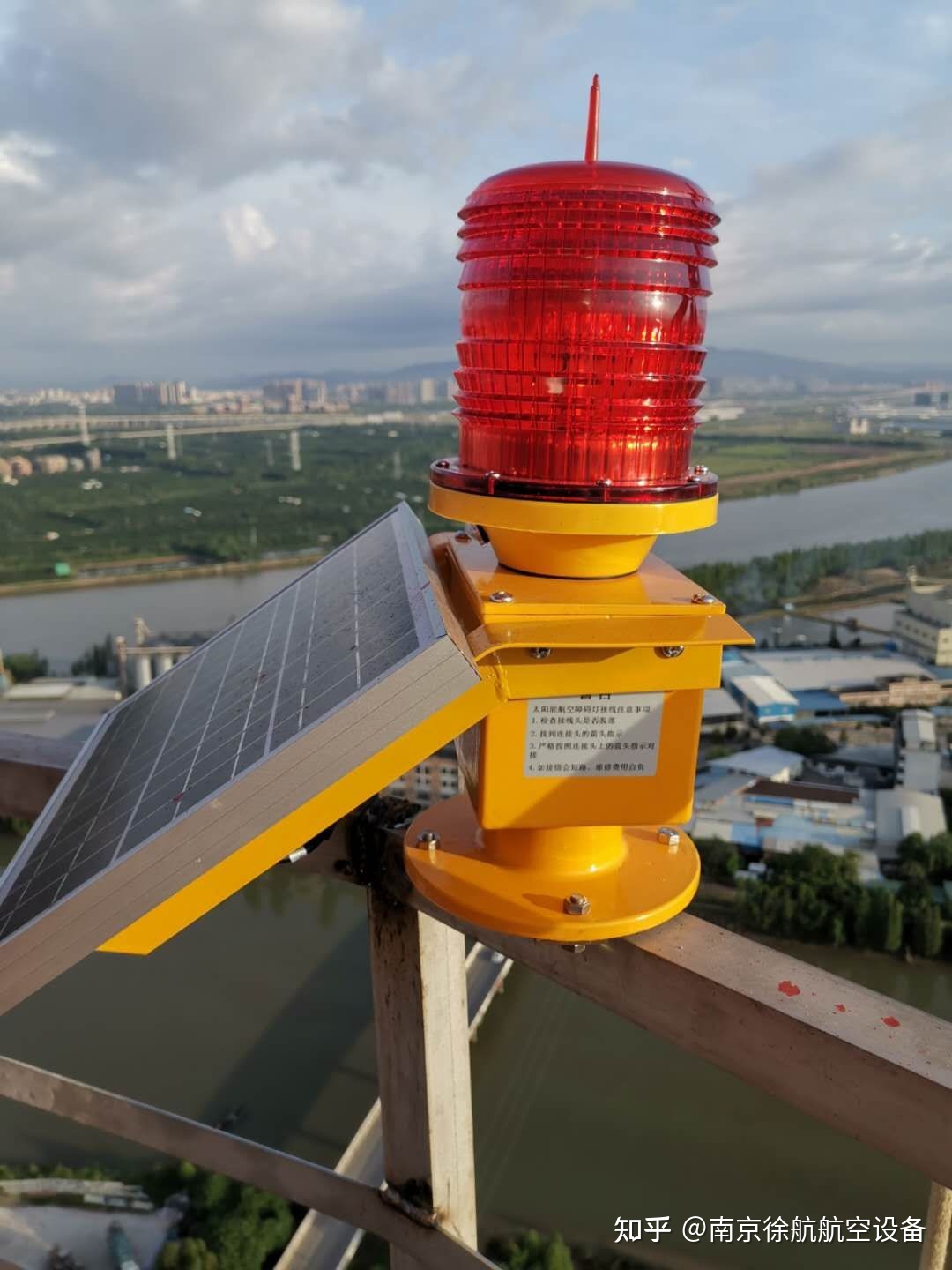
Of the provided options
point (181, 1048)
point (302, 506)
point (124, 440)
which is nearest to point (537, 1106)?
point (181, 1048)

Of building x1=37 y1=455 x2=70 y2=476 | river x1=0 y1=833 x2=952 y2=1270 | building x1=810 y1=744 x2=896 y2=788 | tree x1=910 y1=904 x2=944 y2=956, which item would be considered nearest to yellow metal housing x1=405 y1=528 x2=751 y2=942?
river x1=0 y1=833 x2=952 y2=1270

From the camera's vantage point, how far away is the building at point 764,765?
7.75 meters

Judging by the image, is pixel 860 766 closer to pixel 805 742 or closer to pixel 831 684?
pixel 805 742

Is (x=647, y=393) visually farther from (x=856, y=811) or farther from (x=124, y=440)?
(x=124, y=440)

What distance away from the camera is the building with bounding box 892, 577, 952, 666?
1100 centimetres

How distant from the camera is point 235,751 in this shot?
62cm

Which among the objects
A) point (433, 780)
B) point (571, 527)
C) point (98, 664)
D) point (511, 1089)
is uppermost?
point (571, 527)

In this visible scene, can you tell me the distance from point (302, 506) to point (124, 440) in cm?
1854

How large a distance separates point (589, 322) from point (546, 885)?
42 cm

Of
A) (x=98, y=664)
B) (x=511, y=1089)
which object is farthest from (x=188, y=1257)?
(x=98, y=664)

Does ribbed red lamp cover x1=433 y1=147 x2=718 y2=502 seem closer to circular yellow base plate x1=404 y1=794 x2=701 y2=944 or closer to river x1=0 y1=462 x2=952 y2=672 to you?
circular yellow base plate x1=404 y1=794 x2=701 y2=944

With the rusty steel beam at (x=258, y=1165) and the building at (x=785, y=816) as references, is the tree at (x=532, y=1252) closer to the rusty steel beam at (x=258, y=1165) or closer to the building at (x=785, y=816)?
the rusty steel beam at (x=258, y=1165)

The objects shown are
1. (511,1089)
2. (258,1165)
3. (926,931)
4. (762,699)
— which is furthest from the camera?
(762,699)

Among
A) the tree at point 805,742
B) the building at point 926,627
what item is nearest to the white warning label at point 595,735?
the tree at point 805,742
